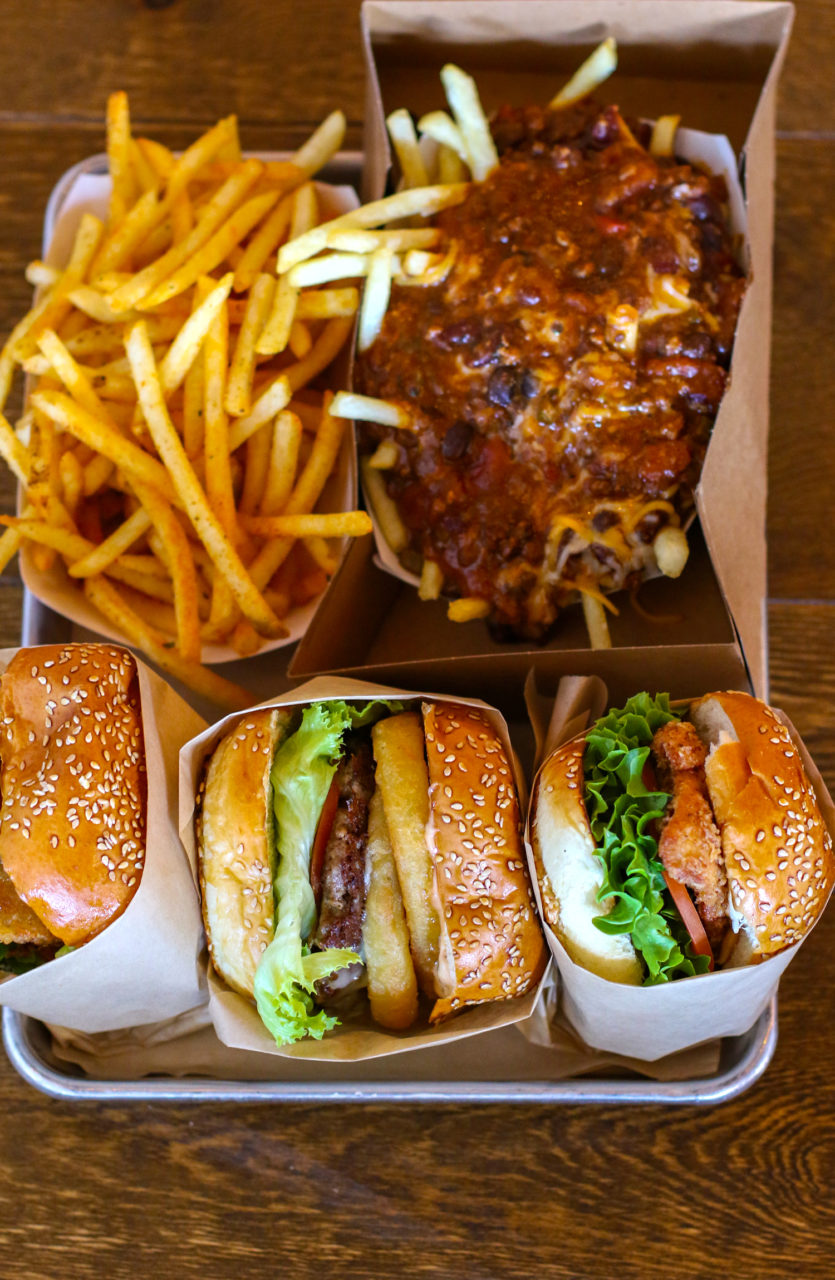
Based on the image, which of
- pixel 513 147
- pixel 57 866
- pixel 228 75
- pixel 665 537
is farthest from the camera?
pixel 228 75

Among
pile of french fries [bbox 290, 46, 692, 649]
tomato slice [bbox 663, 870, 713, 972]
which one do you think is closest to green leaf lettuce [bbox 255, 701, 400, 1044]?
pile of french fries [bbox 290, 46, 692, 649]

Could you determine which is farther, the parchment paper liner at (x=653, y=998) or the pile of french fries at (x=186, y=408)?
the pile of french fries at (x=186, y=408)

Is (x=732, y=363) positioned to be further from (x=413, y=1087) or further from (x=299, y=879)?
(x=413, y=1087)

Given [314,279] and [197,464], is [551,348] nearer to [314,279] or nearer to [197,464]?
[314,279]

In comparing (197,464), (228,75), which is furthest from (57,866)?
(228,75)

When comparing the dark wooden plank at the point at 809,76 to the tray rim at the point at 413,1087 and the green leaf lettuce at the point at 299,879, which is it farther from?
the tray rim at the point at 413,1087

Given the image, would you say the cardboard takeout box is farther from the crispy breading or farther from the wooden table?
the wooden table

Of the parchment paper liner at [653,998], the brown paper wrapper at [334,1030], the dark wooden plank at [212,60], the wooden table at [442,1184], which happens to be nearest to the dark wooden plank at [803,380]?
the dark wooden plank at [212,60]
